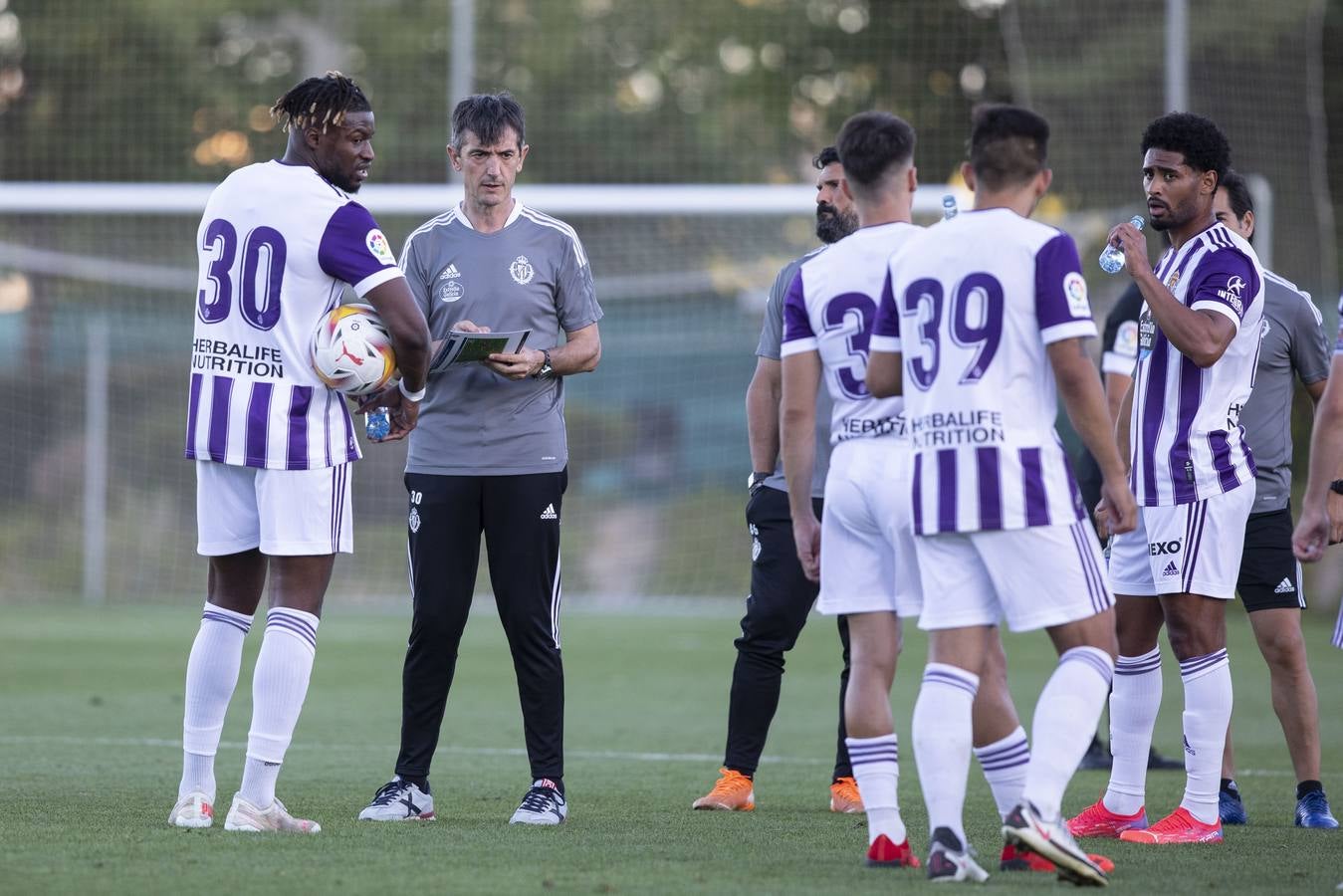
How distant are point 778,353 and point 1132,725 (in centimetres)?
181

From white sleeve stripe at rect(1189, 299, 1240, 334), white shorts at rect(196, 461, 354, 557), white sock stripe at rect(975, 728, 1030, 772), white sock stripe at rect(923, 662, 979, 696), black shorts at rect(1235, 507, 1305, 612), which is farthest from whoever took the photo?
black shorts at rect(1235, 507, 1305, 612)

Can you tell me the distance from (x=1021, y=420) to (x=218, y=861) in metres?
2.54

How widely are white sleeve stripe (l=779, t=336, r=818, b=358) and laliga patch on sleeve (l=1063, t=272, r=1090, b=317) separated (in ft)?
2.67

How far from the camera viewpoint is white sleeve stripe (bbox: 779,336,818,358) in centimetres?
506

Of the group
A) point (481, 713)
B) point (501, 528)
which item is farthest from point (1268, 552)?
point (481, 713)

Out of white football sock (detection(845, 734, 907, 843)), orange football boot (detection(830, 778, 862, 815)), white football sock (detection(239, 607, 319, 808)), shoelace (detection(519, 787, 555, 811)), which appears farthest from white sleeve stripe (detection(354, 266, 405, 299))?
orange football boot (detection(830, 778, 862, 815))

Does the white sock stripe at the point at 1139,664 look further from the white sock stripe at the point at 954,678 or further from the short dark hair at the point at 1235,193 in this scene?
the short dark hair at the point at 1235,193

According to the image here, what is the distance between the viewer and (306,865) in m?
4.76

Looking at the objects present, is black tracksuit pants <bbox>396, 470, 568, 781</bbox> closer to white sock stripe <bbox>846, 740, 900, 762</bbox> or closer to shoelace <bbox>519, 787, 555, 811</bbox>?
shoelace <bbox>519, 787, 555, 811</bbox>

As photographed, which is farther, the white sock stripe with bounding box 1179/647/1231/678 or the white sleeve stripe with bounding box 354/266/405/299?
the white sock stripe with bounding box 1179/647/1231/678

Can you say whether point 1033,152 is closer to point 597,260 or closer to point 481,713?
point 481,713

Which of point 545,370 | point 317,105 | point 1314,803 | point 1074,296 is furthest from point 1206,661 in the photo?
point 317,105

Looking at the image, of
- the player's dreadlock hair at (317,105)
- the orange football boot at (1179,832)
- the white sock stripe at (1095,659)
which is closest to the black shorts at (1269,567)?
the orange football boot at (1179,832)

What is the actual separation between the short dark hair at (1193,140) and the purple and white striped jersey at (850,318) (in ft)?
4.50
